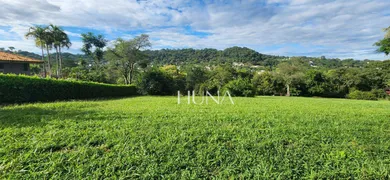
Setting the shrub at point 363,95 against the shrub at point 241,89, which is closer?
the shrub at point 241,89

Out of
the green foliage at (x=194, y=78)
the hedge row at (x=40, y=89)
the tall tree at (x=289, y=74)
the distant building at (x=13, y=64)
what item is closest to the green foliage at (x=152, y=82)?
the green foliage at (x=194, y=78)

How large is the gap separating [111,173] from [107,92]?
1400 centimetres

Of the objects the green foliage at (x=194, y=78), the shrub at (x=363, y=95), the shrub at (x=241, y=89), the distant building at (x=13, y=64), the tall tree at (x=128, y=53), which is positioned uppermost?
the tall tree at (x=128, y=53)

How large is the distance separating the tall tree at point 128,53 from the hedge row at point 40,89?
9972mm

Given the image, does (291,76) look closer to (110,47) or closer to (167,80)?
(167,80)

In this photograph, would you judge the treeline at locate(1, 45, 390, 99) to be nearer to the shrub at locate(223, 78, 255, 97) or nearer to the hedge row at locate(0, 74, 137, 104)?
the shrub at locate(223, 78, 255, 97)

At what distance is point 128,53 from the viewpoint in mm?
22516

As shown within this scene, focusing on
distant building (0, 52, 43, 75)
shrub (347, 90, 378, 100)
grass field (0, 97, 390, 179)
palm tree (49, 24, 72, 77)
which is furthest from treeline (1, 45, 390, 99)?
grass field (0, 97, 390, 179)

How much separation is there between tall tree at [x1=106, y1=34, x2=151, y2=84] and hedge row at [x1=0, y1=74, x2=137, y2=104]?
997cm

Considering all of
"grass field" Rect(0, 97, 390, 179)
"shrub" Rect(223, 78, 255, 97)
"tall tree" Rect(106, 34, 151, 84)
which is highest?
"tall tree" Rect(106, 34, 151, 84)

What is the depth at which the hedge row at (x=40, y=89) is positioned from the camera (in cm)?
719

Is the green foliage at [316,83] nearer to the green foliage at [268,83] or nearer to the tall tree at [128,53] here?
the green foliage at [268,83]

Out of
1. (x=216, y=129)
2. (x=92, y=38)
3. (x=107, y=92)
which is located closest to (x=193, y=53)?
(x=92, y=38)

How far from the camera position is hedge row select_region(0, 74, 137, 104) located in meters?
7.19
